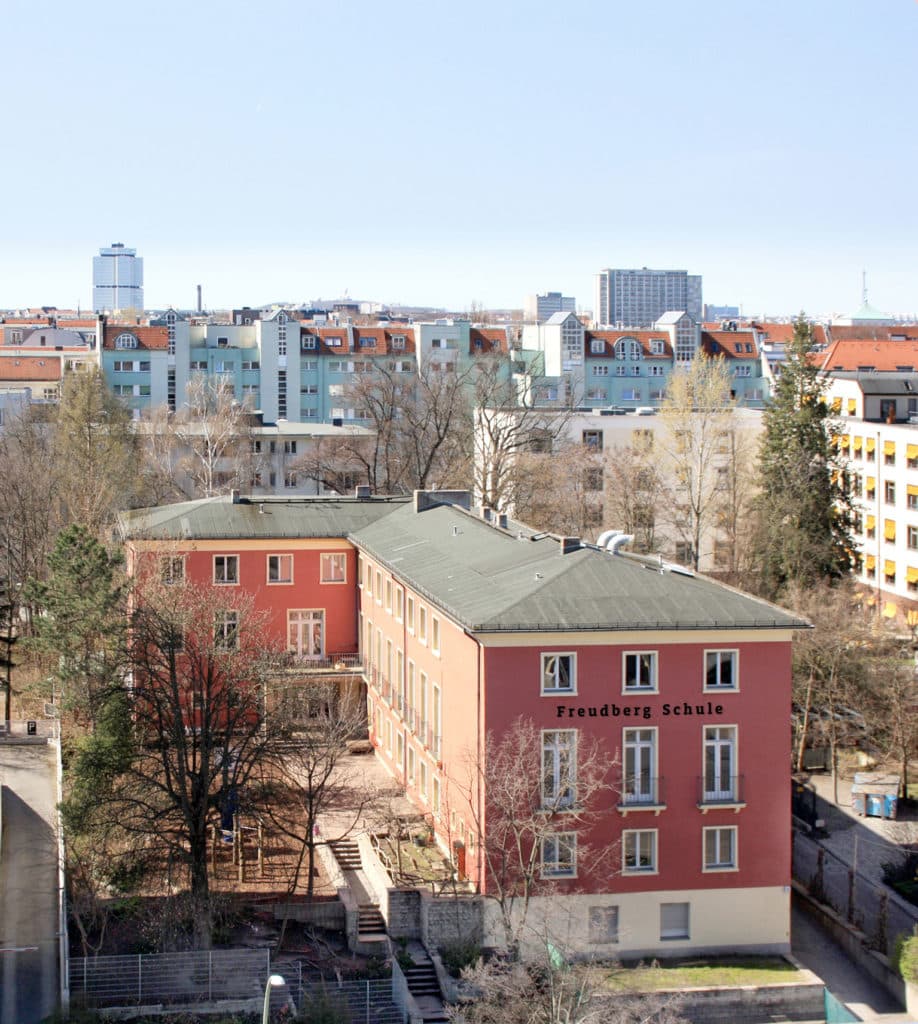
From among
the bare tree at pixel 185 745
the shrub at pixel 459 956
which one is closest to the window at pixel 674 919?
the shrub at pixel 459 956

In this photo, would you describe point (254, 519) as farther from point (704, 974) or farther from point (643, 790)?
point (704, 974)

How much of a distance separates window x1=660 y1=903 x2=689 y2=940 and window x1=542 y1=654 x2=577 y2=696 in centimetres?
470

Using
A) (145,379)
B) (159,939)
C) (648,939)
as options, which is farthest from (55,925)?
(145,379)

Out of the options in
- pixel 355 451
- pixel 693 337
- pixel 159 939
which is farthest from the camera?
pixel 693 337

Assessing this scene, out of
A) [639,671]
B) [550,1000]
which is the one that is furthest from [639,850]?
[550,1000]

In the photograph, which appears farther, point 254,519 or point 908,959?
point 254,519

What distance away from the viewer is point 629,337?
→ 101 m

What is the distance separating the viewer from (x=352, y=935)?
31062 mm

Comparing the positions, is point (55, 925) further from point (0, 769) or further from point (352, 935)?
point (0, 769)

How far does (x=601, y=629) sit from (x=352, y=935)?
25.6 feet

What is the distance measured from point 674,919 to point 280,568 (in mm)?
18983

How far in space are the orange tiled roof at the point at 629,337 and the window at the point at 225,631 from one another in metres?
59.1

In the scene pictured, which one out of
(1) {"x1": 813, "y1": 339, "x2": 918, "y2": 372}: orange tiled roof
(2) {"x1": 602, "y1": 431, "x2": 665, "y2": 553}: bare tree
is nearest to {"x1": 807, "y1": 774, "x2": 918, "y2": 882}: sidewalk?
(2) {"x1": 602, "y1": 431, "x2": 665, "y2": 553}: bare tree

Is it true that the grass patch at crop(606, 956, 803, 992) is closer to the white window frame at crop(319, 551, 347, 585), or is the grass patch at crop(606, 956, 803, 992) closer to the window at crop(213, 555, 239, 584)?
the white window frame at crop(319, 551, 347, 585)
